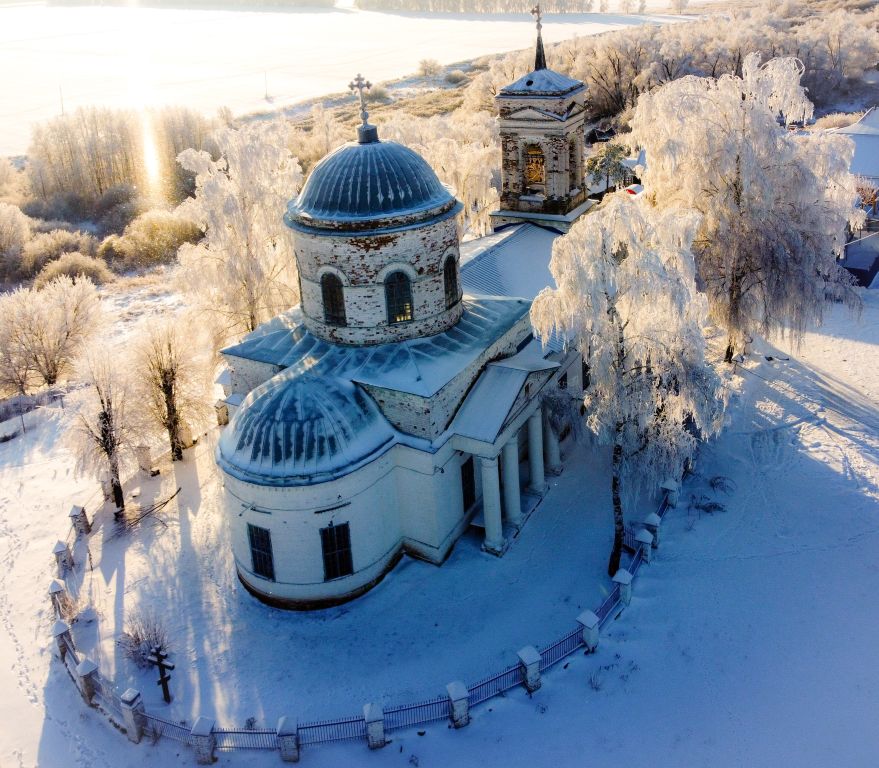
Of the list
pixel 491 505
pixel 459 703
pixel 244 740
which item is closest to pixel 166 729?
pixel 244 740

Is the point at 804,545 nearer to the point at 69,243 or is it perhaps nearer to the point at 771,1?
the point at 69,243

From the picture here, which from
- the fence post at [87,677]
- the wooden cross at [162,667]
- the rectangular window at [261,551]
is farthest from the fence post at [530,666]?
the fence post at [87,677]

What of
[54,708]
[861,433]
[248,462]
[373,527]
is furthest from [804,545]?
[54,708]

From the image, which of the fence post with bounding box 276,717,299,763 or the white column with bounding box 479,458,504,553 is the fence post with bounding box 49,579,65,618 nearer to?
the fence post with bounding box 276,717,299,763

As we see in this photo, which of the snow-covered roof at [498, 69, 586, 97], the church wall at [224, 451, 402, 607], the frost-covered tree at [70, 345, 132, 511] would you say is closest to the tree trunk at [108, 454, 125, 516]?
the frost-covered tree at [70, 345, 132, 511]

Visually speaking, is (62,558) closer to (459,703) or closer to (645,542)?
(459,703)

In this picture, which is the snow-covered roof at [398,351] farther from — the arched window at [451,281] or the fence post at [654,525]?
the fence post at [654,525]

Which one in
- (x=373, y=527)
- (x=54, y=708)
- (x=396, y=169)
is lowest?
(x=54, y=708)
